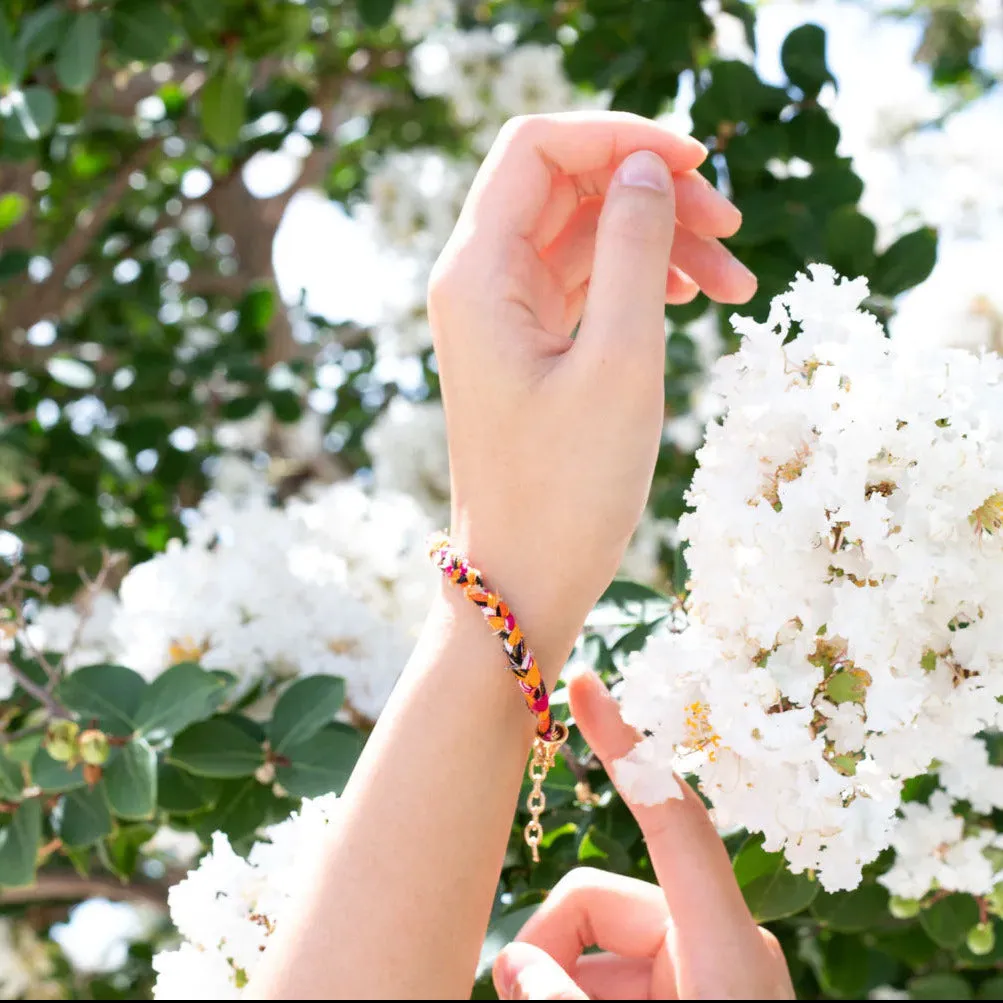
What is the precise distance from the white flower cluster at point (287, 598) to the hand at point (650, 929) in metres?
0.55

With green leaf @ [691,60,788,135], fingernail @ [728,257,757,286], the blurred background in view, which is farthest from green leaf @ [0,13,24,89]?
fingernail @ [728,257,757,286]

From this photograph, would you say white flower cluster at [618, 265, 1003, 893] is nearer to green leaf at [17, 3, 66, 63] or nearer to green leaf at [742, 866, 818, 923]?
green leaf at [742, 866, 818, 923]

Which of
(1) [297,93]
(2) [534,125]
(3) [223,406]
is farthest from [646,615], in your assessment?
(1) [297,93]

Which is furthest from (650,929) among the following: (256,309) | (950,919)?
(256,309)

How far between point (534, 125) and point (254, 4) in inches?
68.8

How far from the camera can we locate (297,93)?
257cm

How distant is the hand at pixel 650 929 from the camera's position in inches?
23.5

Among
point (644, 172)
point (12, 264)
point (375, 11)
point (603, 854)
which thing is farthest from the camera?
point (12, 264)

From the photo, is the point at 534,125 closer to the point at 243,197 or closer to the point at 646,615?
the point at 646,615

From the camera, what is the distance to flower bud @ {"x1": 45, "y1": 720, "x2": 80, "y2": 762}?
3.53ft

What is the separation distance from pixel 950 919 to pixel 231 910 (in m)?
0.74

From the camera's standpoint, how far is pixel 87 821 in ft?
Result: 3.74

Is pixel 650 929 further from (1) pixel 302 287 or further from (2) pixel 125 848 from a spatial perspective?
(1) pixel 302 287

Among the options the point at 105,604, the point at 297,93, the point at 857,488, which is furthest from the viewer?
the point at 297,93
